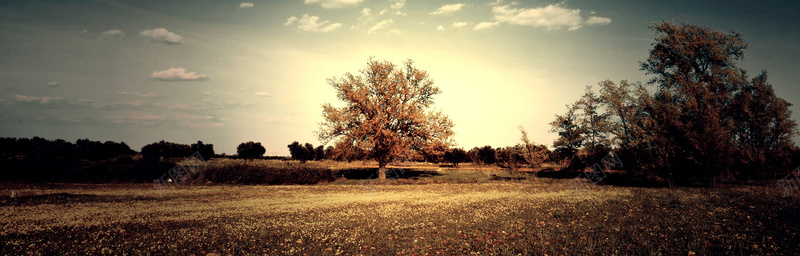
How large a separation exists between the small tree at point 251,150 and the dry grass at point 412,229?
120m

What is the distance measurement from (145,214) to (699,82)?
2324 inches

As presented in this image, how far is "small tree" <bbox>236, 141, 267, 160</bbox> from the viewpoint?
136500mm

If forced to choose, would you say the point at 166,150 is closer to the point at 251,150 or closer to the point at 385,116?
the point at 251,150

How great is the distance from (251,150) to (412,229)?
13516cm

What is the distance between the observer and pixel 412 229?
14.4 meters

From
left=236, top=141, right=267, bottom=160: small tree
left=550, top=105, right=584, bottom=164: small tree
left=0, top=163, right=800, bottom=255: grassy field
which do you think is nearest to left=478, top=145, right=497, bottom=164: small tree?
left=550, top=105, right=584, bottom=164: small tree

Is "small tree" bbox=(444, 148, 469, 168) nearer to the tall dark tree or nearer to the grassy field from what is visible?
the tall dark tree

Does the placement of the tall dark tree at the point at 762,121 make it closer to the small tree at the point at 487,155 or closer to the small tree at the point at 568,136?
the small tree at the point at 568,136

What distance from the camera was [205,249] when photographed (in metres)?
11.6

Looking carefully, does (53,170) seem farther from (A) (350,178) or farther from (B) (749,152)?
(B) (749,152)

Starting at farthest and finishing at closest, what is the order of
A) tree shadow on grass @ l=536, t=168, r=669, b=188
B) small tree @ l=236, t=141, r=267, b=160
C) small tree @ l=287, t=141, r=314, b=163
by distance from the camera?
small tree @ l=287, t=141, r=314, b=163, small tree @ l=236, t=141, r=267, b=160, tree shadow on grass @ l=536, t=168, r=669, b=188

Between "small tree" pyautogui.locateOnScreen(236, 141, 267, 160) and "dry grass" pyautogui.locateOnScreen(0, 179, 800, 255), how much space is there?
120 meters

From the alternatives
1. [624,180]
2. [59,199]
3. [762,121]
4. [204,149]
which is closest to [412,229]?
[59,199]

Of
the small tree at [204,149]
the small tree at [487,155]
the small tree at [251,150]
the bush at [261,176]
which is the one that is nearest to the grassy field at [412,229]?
the bush at [261,176]
